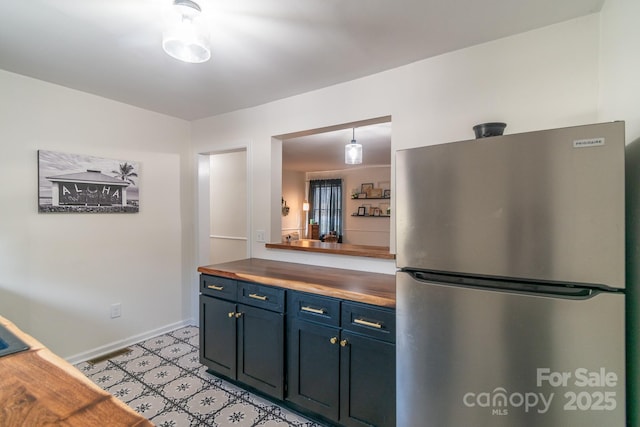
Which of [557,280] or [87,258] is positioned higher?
[557,280]

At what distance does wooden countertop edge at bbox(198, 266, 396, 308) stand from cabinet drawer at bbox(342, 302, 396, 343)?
0.13 ft

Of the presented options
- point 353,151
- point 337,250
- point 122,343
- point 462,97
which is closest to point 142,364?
point 122,343

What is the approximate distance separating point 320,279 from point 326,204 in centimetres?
592

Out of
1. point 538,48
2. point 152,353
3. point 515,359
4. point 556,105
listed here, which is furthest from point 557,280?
point 152,353

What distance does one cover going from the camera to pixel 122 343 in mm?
2793

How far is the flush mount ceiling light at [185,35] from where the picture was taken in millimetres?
1311

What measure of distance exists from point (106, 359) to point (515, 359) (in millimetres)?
3114

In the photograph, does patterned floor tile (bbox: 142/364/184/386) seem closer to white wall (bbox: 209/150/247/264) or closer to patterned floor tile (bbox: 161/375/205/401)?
patterned floor tile (bbox: 161/375/205/401)

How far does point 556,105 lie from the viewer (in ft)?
5.12

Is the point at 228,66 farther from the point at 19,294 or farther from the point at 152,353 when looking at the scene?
the point at 152,353

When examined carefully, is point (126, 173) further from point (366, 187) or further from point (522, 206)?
point (366, 187)

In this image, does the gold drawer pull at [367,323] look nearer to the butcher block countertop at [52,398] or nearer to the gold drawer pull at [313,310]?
the gold drawer pull at [313,310]

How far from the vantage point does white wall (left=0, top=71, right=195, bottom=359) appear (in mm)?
2201

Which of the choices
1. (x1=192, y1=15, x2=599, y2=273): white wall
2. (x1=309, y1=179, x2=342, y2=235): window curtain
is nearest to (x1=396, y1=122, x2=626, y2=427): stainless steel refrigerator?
(x1=192, y1=15, x2=599, y2=273): white wall
